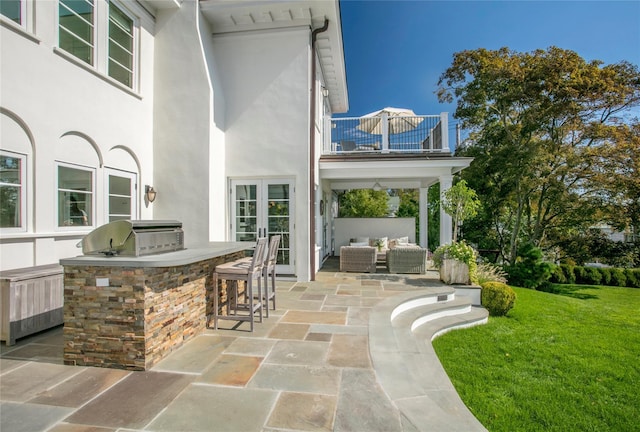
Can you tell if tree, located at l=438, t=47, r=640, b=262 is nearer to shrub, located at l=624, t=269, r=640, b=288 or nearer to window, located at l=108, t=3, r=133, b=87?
shrub, located at l=624, t=269, r=640, b=288

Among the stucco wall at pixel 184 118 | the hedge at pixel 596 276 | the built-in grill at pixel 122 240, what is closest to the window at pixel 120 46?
the stucco wall at pixel 184 118

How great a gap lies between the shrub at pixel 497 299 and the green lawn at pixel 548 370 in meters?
0.22

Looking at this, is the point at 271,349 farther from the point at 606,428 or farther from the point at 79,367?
the point at 606,428

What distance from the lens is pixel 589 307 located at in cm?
823

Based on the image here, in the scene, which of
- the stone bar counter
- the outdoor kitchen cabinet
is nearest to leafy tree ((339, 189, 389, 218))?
the outdoor kitchen cabinet

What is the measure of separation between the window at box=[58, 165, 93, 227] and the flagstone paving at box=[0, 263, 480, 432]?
1.77m

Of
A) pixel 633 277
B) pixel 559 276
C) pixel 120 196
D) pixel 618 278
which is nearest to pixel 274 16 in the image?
pixel 120 196

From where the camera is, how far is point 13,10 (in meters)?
4.12

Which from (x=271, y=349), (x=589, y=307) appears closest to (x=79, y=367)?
(x=271, y=349)

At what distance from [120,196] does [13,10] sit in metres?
2.97

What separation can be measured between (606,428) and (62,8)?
850 cm

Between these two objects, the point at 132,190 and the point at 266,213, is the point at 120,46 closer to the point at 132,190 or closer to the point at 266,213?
the point at 132,190

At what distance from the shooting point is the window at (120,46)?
19.0 feet

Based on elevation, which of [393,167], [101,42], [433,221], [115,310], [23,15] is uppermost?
[101,42]
